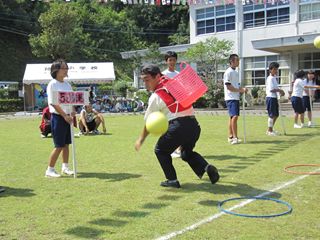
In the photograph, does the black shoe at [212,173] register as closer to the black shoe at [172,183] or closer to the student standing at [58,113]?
the black shoe at [172,183]

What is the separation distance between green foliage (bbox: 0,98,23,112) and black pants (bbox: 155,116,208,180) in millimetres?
33186

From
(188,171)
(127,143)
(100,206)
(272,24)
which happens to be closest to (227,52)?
(272,24)

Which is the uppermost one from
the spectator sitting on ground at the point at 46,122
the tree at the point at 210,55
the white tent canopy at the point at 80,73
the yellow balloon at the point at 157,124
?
the tree at the point at 210,55

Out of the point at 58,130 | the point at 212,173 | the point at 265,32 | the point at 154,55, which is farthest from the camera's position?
the point at 154,55

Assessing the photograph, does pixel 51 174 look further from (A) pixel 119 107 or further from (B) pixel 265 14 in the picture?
(B) pixel 265 14

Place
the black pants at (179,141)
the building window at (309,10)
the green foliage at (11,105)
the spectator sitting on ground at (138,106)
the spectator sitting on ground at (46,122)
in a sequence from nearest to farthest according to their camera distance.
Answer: the black pants at (179,141) → the spectator sitting on ground at (46,122) → the building window at (309,10) → the spectator sitting on ground at (138,106) → the green foliage at (11,105)

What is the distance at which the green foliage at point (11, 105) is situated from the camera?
3659 cm

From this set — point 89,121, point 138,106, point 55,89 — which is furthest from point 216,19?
point 55,89

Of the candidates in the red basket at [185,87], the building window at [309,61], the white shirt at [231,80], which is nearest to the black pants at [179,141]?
the red basket at [185,87]

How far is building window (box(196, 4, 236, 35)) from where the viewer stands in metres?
35.7

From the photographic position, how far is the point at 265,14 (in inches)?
1321

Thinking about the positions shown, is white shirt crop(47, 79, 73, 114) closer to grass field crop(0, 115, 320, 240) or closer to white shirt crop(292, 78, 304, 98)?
grass field crop(0, 115, 320, 240)

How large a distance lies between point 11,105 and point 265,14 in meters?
22.9

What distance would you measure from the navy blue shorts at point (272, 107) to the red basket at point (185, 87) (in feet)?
21.5
